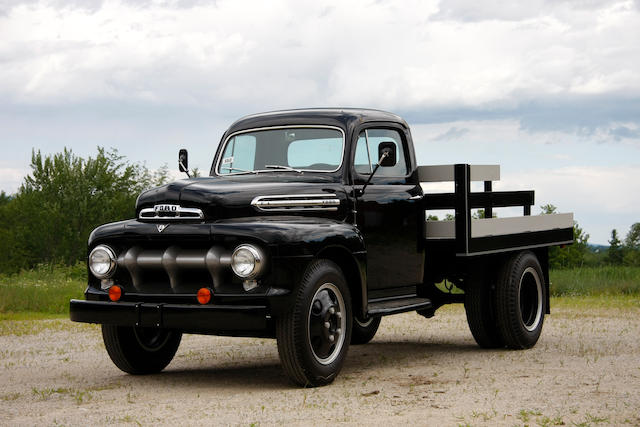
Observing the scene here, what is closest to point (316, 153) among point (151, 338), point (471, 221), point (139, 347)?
point (471, 221)

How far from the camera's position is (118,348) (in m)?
8.66

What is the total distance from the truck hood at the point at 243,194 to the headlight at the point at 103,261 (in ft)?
1.58

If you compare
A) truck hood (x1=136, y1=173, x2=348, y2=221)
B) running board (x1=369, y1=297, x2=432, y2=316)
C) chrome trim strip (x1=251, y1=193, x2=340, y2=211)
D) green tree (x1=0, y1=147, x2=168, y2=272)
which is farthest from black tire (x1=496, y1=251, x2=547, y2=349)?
green tree (x1=0, y1=147, x2=168, y2=272)

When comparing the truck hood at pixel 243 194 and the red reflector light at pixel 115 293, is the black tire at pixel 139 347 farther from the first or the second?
the truck hood at pixel 243 194

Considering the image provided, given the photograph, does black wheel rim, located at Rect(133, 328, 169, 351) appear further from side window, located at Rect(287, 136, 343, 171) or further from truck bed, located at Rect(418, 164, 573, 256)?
truck bed, located at Rect(418, 164, 573, 256)

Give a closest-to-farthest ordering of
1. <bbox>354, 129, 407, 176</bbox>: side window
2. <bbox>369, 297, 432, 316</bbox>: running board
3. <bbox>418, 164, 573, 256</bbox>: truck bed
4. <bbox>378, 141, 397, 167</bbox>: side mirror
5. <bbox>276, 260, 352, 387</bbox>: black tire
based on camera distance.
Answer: <bbox>276, 260, 352, 387</bbox>: black tire, <bbox>369, 297, 432, 316</bbox>: running board, <bbox>378, 141, 397, 167</bbox>: side mirror, <bbox>354, 129, 407, 176</bbox>: side window, <bbox>418, 164, 573, 256</bbox>: truck bed

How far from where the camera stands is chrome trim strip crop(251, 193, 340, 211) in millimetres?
8031

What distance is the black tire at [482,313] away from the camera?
10500 millimetres

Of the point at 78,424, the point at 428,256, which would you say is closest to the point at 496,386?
the point at 428,256

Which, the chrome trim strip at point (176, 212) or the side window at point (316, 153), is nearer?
the chrome trim strip at point (176, 212)

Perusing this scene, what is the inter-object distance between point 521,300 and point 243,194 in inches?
182

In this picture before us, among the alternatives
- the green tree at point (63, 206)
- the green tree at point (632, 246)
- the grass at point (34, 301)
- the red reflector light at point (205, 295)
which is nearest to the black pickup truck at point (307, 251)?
the red reflector light at point (205, 295)

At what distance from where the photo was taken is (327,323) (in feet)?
25.5

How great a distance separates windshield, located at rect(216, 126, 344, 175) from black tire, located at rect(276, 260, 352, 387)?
1.45 meters
